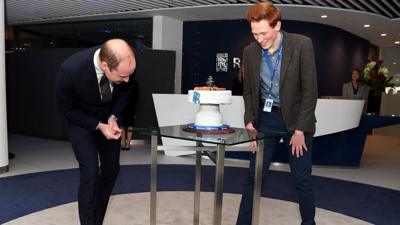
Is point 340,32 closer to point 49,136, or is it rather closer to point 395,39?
point 395,39

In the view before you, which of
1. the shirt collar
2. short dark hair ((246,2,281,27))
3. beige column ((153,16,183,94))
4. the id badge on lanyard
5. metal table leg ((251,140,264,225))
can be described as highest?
beige column ((153,16,183,94))

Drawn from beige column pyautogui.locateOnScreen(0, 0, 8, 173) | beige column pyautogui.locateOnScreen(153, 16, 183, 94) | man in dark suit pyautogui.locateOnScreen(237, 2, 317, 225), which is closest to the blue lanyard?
man in dark suit pyautogui.locateOnScreen(237, 2, 317, 225)

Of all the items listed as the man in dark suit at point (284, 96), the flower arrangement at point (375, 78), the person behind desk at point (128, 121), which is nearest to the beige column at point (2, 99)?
the person behind desk at point (128, 121)

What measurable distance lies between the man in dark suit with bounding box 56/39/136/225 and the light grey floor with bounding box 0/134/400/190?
2.62 m

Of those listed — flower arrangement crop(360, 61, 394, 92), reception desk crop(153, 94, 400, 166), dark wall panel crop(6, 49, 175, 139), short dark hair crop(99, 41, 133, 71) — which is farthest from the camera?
dark wall panel crop(6, 49, 175, 139)

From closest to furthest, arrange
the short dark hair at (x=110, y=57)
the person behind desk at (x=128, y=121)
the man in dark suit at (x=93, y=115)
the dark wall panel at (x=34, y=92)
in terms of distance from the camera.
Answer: the short dark hair at (x=110, y=57) < the man in dark suit at (x=93, y=115) < the person behind desk at (x=128, y=121) < the dark wall panel at (x=34, y=92)

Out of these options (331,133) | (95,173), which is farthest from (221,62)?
(95,173)

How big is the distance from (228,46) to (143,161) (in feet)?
15.5

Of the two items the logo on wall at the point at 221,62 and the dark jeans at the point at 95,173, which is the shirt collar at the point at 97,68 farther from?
the logo on wall at the point at 221,62

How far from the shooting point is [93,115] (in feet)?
6.86

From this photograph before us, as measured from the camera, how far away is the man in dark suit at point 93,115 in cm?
189

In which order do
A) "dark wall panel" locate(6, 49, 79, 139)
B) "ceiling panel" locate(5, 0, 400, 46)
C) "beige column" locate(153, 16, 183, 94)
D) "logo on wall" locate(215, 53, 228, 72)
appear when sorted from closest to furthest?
"dark wall panel" locate(6, 49, 79, 139)
"ceiling panel" locate(5, 0, 400, 46)
"beige column" locate(153, 16, 183, 94)
"logo on wall" locate(215, 53, 228, 72)

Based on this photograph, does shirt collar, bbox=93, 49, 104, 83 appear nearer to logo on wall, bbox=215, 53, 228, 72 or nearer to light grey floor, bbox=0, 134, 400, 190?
light grey floor, bbox=0, 134, 400, 190

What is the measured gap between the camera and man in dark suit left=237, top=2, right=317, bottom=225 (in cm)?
206
